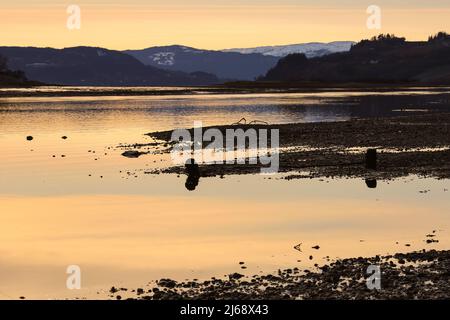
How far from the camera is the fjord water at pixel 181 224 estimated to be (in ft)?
61.9

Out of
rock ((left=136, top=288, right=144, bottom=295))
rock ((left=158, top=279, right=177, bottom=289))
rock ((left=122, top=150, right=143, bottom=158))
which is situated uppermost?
rock ((left=158, top=279, right=177, bottom=289))

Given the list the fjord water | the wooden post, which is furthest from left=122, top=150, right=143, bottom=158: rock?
the wooden post

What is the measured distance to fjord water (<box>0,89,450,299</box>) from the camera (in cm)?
1886

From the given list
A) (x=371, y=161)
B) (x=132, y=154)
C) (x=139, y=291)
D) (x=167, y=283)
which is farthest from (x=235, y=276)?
(x=132, y=154)

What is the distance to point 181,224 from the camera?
24453mm

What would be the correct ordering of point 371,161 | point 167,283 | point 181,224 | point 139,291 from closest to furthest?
1. point 139,291
2. point 167,283
3. point 181,224
4. point 371,161

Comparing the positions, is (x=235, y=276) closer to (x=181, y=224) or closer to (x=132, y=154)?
(x=181, y=224)

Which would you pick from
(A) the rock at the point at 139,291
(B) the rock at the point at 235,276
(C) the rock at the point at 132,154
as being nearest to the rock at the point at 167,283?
(A) the rock at the point at 139,291

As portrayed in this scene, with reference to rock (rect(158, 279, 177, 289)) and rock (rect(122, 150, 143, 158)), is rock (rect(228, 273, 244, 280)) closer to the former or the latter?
rock (rect(158, 279, 177, 289))

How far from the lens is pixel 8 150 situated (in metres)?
52.0
